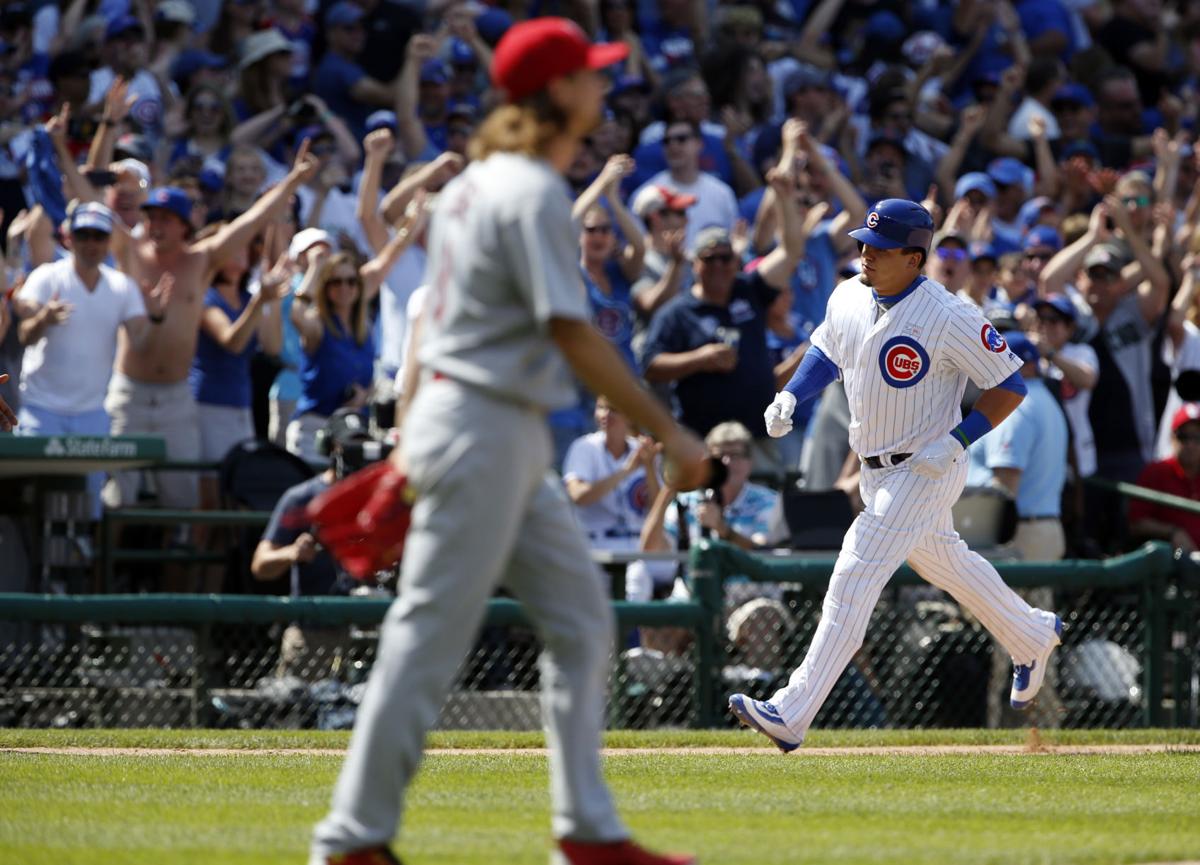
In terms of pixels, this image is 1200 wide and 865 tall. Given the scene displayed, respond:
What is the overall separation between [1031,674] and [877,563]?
40.2 inches

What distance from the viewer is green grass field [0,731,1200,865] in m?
5.01

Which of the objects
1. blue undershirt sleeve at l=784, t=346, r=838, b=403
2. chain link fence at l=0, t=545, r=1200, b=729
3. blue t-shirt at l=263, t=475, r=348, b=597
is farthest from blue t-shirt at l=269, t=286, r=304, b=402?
blue undershirt sleeve at l=784, t=346, r=838, b=403

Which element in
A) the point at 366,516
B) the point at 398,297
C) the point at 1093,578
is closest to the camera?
the point at 366,516

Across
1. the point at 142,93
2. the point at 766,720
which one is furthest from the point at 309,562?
the point at 142,93

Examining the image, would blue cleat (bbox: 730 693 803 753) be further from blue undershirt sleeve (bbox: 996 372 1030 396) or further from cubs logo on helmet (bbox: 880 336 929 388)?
blue undershirt sleeve (bbox: 996 372 1030 396)

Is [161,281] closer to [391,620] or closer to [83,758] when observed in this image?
[83,758]

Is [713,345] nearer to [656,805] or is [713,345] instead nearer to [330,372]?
[330,372]

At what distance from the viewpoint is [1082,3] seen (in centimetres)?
1923

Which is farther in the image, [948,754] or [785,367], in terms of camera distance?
[785,367]

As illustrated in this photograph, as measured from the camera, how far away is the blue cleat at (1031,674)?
775 cm

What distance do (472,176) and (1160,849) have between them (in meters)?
2.57

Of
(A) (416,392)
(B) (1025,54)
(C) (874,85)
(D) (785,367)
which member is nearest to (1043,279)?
(D) (785,367)

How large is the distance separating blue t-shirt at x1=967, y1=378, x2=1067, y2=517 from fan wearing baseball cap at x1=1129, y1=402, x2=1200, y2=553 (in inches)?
37.8

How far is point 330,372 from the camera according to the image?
1154 centimetres
